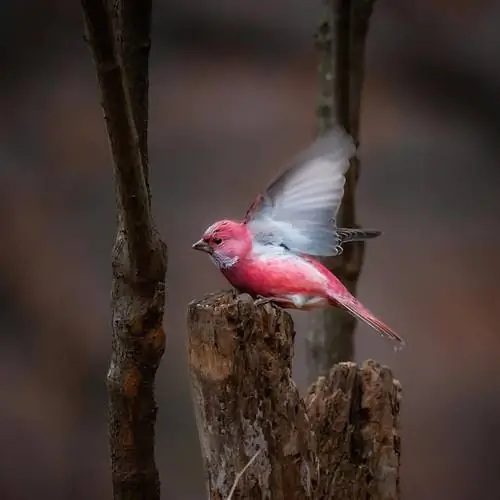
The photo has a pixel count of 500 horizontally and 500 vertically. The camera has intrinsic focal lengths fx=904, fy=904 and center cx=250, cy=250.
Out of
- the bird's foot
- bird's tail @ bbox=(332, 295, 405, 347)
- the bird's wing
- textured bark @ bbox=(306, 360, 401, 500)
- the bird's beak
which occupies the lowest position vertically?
textured bark @ bbox=(306, 360, 401, 500)

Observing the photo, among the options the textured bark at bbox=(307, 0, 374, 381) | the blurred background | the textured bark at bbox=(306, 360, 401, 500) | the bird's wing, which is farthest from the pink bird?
the blurred background

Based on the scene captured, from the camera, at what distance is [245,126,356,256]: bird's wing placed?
3.13ft

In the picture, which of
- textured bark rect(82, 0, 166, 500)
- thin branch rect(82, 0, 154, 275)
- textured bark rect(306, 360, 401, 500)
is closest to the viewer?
thin branch rect(82, 0, 154, 275)

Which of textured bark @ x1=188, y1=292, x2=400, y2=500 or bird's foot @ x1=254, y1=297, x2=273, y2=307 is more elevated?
bird's foot @ x1=254, y1=297, x2=273, y2=307

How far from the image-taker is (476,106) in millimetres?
1568

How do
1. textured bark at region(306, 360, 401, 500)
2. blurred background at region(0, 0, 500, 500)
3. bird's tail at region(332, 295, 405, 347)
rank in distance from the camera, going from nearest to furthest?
bird's tail at region(332, 295, 405, 347), textured bark at region(306, 360, 401, 500), blurred background at region(0, 0, 500, 500)

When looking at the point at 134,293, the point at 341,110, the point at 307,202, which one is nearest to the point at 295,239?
the point at 307,202

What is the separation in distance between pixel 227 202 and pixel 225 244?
605 millimetres

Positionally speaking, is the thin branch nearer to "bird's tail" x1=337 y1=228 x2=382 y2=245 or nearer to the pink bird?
the pink bird

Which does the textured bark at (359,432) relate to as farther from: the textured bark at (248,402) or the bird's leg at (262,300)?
the bird's leg at (262,300)

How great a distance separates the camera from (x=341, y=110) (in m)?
1.26

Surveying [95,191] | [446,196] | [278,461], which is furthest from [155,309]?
[446,196]

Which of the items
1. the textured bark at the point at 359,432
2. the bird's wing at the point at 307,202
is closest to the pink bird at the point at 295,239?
the bird's wing at the point at 307,202

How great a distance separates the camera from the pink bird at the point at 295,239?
91cm
